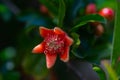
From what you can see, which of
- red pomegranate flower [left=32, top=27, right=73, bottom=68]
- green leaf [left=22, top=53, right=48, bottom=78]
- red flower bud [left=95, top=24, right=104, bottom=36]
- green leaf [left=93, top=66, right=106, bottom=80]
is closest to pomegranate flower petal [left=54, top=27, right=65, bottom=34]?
red pomegranate flower [left=32, top=27, right=73, bottom=68]

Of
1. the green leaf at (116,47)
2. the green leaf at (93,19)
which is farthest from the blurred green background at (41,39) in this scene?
the green leaf at (116,47)

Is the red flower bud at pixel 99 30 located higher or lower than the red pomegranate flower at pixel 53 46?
lower

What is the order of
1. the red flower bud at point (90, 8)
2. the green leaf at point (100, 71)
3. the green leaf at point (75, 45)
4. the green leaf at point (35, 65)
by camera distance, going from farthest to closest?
the green leaf at point (35, 65)
the red flower bud at point (90, 8)
the green leaf at point (75, 45)
the green leaf at point (100, 71)

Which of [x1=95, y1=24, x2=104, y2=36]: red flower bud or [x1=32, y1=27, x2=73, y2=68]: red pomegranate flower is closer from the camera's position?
[x1=32, y1=27, x2=73, y2=68]: red pomegranate flower

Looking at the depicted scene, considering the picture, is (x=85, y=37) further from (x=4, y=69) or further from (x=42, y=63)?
(x=4, y=69)

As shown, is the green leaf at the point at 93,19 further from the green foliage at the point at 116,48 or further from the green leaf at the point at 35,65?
the green leaf at the point at 35,65

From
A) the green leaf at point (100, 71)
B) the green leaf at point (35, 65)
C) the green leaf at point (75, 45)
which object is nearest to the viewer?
the green leaf at point (100, 71)

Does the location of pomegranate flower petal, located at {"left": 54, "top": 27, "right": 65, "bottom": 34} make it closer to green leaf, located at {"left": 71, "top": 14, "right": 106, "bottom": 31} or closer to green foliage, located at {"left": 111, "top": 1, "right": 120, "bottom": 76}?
green leaf, located at {"left": 71, "top": 14, "right": 106, "bottom": 31}

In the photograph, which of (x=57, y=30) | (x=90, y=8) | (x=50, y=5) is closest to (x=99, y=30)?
(x=90, y=8)
